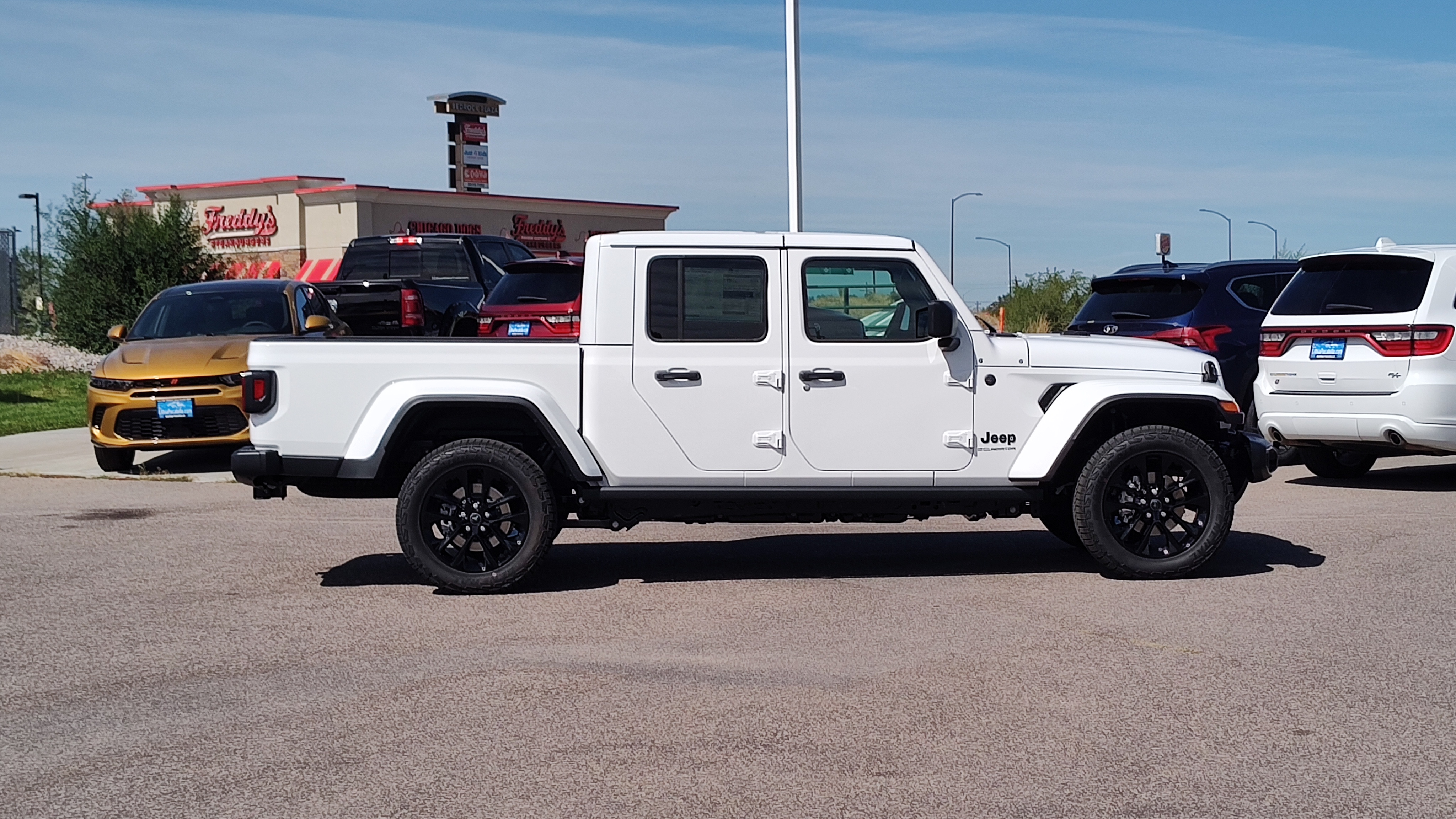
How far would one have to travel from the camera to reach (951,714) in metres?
5.63

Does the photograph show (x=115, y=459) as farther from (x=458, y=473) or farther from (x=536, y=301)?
(x=458, y=473)

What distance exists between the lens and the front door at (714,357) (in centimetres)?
805

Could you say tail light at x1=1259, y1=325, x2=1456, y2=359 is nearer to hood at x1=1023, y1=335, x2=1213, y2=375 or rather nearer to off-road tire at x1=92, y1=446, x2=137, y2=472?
hood at x1=1023, y1=335, x2=1213, y2=375

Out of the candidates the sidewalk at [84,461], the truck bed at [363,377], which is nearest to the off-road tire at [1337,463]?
the truck bed at [363,377]

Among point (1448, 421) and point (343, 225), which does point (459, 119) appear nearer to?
point (343, 225)

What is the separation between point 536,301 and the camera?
14961 millimetres

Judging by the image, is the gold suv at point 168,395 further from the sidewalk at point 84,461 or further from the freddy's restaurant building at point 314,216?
the freddy's restaurant building at point 314,216

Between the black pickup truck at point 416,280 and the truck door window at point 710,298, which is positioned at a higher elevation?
the black pickup truck at point 416,280

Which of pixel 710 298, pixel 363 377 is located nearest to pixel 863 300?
pixel 710 298

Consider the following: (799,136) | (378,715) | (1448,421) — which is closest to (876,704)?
(378,715)

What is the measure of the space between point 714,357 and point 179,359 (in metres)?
7.32

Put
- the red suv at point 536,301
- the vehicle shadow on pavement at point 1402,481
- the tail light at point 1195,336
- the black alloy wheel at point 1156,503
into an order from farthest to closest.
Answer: the red suv at point 536,301
the tail light at point 1195,336
the vehicle shadow on pavement at point 1402,481
the black alloy wheel at point 1156,503

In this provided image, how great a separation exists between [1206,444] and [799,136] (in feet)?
39.4

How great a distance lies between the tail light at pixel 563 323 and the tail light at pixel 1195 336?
536 cm
